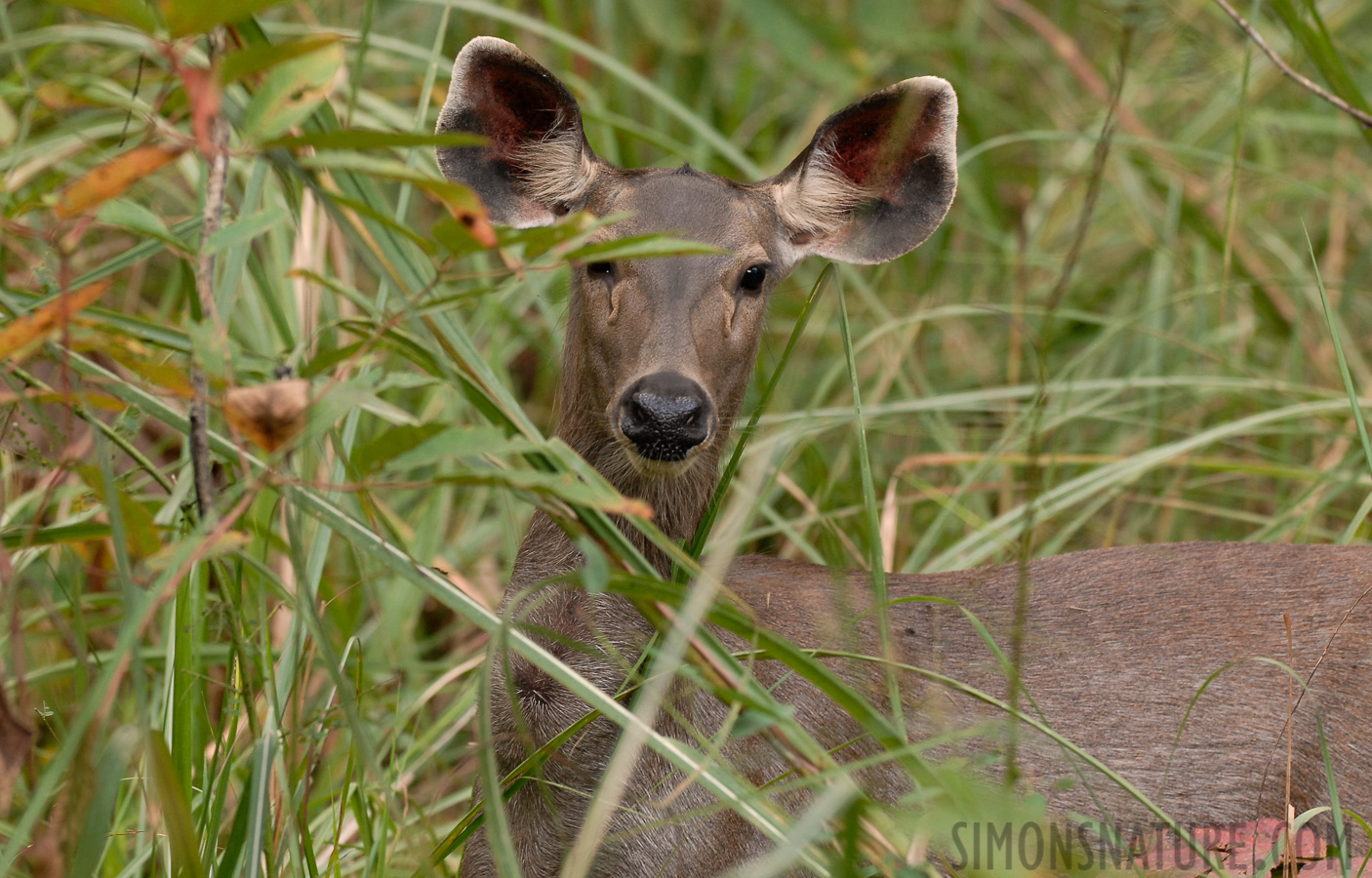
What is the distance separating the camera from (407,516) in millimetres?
5430

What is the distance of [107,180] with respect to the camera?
1.93m

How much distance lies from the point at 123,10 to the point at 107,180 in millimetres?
242

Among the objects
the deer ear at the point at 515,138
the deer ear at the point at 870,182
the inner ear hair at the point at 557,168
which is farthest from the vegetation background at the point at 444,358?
the deer ear at the point at 870,182

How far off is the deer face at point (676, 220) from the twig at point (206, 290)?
41.7 inches

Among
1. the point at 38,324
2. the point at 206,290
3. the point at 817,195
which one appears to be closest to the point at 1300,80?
the point at 817,195

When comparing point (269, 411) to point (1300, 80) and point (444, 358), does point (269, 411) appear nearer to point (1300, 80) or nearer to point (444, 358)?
point (444, 358)

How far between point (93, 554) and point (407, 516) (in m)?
1.25

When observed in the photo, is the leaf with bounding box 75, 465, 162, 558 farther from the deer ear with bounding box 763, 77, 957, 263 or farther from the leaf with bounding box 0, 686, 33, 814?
the deer ear with bounding box 763, 77, 957, 263

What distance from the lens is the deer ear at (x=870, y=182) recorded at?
3.68m

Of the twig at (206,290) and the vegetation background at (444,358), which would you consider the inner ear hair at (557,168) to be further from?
the twig at (206,290)

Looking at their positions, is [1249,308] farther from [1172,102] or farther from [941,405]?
[941,405]

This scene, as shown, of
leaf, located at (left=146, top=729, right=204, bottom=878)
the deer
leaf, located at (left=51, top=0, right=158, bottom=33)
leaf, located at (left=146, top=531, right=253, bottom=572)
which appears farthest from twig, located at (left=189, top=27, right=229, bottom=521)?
the deer

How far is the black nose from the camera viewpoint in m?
3.00

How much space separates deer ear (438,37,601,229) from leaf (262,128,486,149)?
1544 mm
